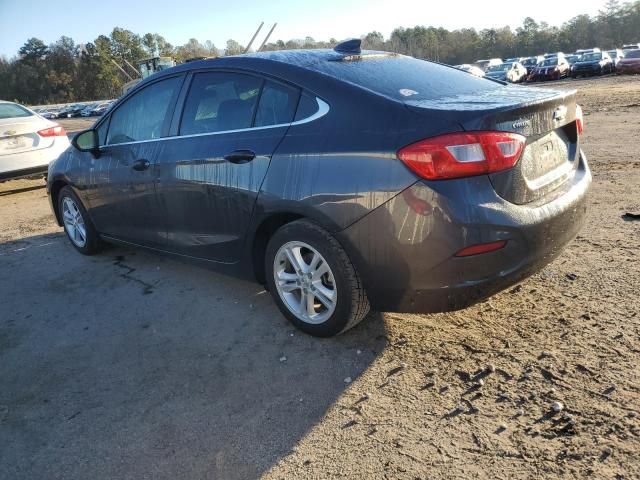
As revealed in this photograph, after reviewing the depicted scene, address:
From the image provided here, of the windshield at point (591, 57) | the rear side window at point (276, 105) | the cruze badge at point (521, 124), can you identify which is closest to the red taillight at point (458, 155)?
the cruze badge at point (521, 124)

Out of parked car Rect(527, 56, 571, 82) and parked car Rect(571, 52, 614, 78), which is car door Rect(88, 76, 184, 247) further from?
parked car Rect(527, 56, 571, 82)

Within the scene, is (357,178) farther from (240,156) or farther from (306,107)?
(240,156)

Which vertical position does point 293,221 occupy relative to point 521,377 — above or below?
above

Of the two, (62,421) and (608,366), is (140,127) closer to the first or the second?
(62,421)

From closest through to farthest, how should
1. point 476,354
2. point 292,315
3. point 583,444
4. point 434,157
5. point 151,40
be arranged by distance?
point 583,444 < point 434,157 < point 476,354 < point 292,315 < point 151,40

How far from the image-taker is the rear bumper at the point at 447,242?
8.09 ft

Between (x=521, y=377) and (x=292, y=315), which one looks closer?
(x=521, y=377)

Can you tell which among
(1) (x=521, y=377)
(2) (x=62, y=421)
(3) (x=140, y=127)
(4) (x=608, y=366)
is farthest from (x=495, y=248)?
(3) (x=140, y=127)

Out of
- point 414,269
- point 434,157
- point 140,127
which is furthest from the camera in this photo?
point 140,127

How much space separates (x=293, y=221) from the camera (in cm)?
305

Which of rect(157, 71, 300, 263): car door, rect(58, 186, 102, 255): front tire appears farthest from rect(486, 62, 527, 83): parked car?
rect(157, 71, 300, 263): car door

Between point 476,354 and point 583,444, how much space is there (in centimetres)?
79

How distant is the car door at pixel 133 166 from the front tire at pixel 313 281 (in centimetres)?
129

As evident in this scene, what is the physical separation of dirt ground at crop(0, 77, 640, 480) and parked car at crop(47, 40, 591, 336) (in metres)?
0.37
